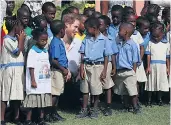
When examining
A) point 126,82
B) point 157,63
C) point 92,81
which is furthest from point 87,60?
point 157,63

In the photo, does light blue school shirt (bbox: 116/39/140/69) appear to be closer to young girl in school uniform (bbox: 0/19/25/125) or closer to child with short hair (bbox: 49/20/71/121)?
child with short hair (bbox: 49/20/71/121)

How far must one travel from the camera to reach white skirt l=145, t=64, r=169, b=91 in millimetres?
7658

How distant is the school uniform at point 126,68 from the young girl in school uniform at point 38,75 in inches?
49.1

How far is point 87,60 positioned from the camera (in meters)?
6.89

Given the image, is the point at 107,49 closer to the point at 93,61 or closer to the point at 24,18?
the point at 93,61

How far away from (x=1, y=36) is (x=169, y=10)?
9.54 feet

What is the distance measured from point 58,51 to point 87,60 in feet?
1.72

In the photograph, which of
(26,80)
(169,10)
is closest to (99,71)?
(26,80)

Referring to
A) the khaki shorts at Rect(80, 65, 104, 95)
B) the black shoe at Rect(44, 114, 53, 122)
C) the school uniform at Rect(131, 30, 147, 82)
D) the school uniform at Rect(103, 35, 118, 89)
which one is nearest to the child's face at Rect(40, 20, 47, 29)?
the khaki shorts at Rect(80, 65, 104, 95)

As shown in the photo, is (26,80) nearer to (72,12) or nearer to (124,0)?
(72,12)

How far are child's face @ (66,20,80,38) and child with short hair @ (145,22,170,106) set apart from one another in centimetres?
123

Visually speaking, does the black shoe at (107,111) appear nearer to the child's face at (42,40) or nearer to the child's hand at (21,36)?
the child's face at (42,40)

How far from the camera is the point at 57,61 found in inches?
259

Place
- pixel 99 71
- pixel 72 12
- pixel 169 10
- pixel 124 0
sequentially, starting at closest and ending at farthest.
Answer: pixel 99 71 < pixel 72 12 < pixel 169 10 < pixel 124 0
